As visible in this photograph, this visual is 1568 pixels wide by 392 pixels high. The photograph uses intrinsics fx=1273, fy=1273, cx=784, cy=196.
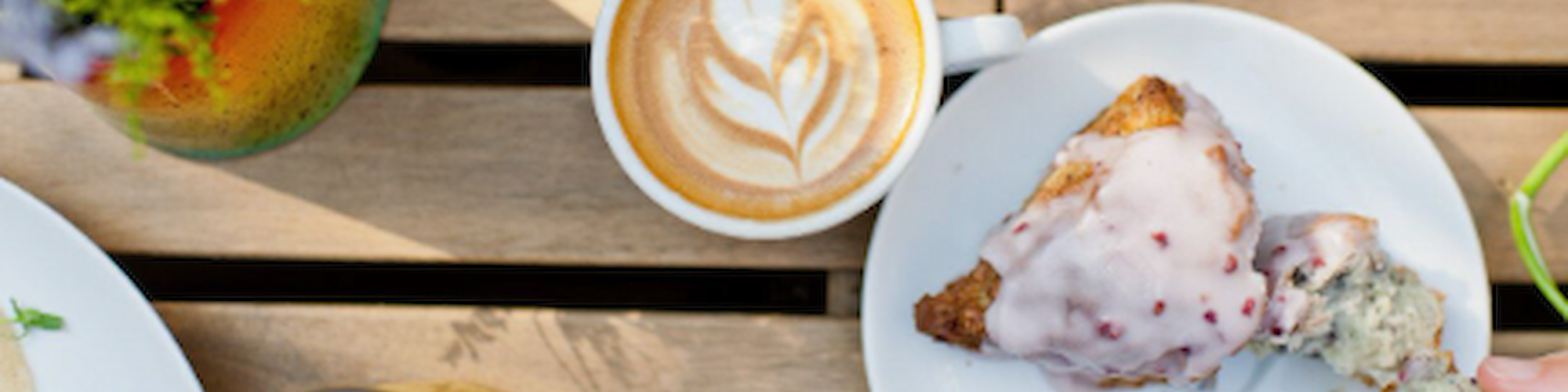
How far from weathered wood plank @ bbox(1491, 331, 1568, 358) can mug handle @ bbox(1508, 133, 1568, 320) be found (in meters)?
0.03

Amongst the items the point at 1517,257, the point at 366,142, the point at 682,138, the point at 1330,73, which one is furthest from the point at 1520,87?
the point at 366,142

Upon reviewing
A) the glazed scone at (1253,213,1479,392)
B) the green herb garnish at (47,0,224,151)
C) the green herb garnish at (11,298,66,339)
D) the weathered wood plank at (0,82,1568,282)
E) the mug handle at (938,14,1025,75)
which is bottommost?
the glazed scone at (1253,213,1479,392)

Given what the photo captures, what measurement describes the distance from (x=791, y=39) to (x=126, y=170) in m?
0.50

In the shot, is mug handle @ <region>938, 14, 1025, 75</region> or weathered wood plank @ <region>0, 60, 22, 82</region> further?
weathered wood plank @ <region>0, 60, 22, 82</region>

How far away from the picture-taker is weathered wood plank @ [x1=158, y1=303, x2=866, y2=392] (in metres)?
0.91

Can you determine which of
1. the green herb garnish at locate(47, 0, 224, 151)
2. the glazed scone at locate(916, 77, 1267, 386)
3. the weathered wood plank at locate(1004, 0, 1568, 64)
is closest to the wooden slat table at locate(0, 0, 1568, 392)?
the weathered wood plank at locate(1004, 0, 1568, 64)

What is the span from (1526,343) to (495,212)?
747 millimetres

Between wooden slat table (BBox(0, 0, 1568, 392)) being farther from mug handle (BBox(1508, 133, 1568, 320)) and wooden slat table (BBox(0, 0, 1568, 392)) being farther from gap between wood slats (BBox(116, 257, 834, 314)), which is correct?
gap between wood slats (BBox(116, 257, 834, 314))

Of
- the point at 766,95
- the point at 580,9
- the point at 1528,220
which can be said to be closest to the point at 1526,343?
the point at 1528,220

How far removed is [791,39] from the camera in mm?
793

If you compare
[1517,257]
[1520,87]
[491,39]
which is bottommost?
[1517,257]

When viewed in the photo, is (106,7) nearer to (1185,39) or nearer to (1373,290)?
(1185,39)

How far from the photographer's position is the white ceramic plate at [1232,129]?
0.85m

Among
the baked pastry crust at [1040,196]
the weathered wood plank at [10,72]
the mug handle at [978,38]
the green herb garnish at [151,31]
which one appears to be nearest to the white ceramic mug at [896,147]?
the mug handle at [978,38]
